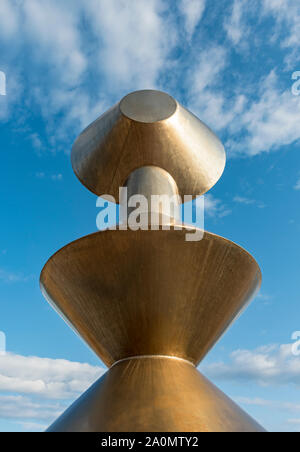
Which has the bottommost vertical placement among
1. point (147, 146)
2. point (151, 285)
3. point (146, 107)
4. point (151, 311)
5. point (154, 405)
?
point (154, 405)

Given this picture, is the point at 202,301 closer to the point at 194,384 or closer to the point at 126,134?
the point at 194,384

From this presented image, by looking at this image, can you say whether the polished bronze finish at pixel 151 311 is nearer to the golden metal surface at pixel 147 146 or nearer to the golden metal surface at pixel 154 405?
the golden metal surface at pixel 154 405

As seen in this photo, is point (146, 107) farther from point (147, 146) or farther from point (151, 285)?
point (151, 285)

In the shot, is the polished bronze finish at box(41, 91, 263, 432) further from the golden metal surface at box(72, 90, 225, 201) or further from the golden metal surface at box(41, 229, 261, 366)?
the golden metal surface at box(72, 90, 225, 201)

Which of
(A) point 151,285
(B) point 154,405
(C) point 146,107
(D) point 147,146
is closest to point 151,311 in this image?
(A) point 151,285

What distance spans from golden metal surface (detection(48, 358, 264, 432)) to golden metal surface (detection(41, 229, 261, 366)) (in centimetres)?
48

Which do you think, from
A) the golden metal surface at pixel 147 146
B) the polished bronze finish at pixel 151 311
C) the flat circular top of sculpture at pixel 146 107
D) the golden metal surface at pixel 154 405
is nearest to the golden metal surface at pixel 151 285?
the polished bronze finish at pixel 151 311

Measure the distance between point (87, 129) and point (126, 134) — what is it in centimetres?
158

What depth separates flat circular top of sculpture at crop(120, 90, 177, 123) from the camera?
9.16 m

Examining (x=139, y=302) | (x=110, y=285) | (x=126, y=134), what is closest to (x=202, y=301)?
(x=139, y=302)

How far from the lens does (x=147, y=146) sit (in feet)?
30.7

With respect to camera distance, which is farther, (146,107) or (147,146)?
(147,146)

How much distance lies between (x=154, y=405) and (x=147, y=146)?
5.37m

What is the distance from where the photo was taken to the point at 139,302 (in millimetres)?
7371
